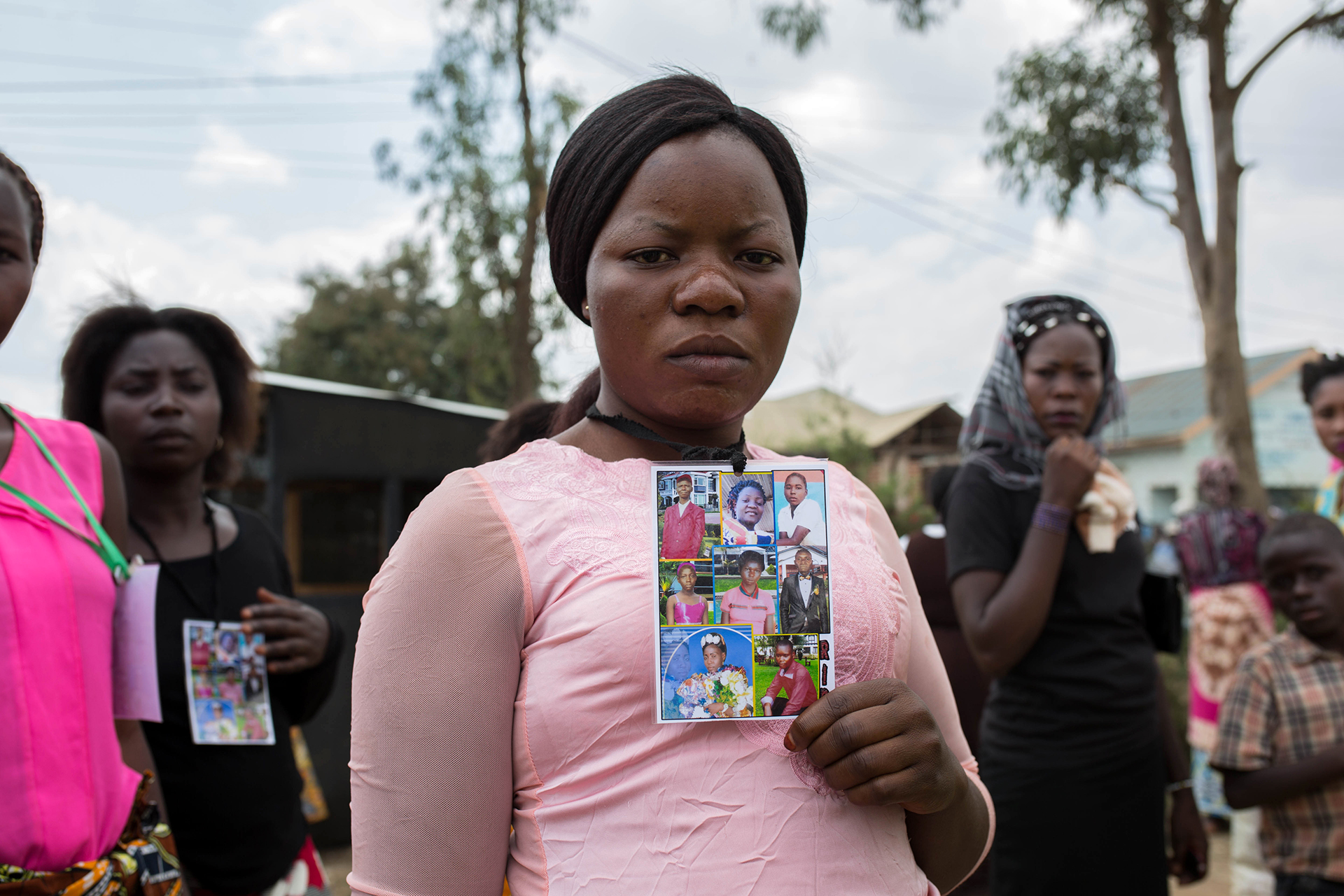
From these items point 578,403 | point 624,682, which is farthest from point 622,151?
point 624,682

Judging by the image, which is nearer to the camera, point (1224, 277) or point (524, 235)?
point (1224, 277)

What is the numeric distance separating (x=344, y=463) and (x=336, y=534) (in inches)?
26.6

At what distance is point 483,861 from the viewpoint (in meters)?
0.99

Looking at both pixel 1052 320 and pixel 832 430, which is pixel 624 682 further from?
pixel 832 430

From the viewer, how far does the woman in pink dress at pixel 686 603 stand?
977 mm

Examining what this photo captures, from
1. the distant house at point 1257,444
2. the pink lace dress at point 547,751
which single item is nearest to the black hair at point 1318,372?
the pink lace dress at point 547,751

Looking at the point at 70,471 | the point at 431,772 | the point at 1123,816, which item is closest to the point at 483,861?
the point at 431,772

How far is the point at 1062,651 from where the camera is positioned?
2334 millimetres

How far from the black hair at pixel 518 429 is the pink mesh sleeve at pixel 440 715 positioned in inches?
69.5

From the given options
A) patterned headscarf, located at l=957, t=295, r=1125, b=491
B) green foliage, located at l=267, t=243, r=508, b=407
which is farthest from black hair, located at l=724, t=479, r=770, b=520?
green foliage, located at l=267, t=243, r=508, b=407

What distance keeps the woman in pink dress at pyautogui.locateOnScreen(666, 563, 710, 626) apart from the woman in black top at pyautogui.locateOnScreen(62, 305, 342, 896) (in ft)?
5.59

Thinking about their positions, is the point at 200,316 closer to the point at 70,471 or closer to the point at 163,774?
the point at 70,471

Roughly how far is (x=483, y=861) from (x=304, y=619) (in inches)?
64.1

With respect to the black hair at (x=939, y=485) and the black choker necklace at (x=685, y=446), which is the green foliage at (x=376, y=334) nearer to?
the black hair at (x=939, y=485)
